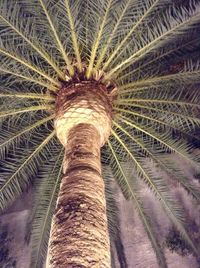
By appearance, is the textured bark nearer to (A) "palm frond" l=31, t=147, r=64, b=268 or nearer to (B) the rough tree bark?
(B) the rough tree bark

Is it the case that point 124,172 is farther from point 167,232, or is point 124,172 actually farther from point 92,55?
point 92,55

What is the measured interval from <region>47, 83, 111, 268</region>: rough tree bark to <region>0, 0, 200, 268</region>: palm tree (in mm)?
19

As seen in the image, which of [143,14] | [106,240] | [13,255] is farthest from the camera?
[13,255]

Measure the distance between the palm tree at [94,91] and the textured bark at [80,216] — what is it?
0.02m

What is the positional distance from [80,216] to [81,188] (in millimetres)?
407

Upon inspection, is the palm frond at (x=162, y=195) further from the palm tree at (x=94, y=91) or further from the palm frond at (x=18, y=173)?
the palm frond at (x=18, y=173)

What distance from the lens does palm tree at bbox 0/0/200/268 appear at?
528 centimetres

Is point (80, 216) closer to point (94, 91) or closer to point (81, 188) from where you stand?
point (81, 188)

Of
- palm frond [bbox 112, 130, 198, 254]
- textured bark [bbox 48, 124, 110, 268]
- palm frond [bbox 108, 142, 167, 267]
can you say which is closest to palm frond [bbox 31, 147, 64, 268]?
palm frond [bbox 108, 142, 167, 267]

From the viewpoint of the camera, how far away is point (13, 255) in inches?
294

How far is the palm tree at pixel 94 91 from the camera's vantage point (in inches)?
208

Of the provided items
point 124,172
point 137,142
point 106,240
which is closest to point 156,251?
point 124,172

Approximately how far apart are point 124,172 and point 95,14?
2576 millimetres

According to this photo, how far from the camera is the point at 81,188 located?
414 centimetres
